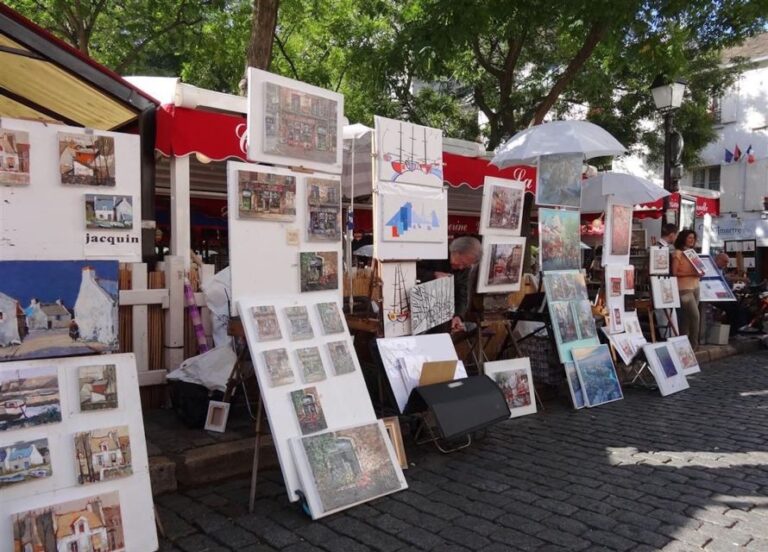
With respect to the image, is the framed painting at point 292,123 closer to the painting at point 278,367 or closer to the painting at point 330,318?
the painting at point 330,318

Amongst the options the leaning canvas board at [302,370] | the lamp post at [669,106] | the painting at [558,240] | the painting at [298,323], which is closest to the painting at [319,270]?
the leaning canvas board at [302,370]

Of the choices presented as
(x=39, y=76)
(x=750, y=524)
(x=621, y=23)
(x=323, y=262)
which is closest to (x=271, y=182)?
(x=323, y=262)

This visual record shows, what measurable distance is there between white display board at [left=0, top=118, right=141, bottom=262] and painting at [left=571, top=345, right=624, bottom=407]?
431 centimetres

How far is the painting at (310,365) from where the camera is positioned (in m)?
3.39

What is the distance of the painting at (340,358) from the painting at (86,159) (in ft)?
4.98

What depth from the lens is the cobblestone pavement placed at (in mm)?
2932

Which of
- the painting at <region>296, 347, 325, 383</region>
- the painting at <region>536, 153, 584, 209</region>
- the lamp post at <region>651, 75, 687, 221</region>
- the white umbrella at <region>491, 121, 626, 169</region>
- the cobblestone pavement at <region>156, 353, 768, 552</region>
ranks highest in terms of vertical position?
the lamp post at <region>651, 75, 687, 221</region>

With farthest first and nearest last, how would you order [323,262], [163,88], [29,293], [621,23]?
[621,23] < [163,88] < [323,262] < [29,293]

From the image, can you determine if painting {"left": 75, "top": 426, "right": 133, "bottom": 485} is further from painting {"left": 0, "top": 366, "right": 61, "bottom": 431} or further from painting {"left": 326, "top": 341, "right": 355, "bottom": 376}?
painting {"left": 326, "top": 341, "right": 355, "bottom": 376}

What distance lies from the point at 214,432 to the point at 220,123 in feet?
8.90

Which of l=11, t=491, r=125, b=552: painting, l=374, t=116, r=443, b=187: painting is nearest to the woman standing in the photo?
l=374, t=116, r=443, b=187: painting

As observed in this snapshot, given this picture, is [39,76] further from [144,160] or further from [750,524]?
[750,524]

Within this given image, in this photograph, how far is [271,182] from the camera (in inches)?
138

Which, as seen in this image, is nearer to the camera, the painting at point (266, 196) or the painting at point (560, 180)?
the painting at point (266, 196)
